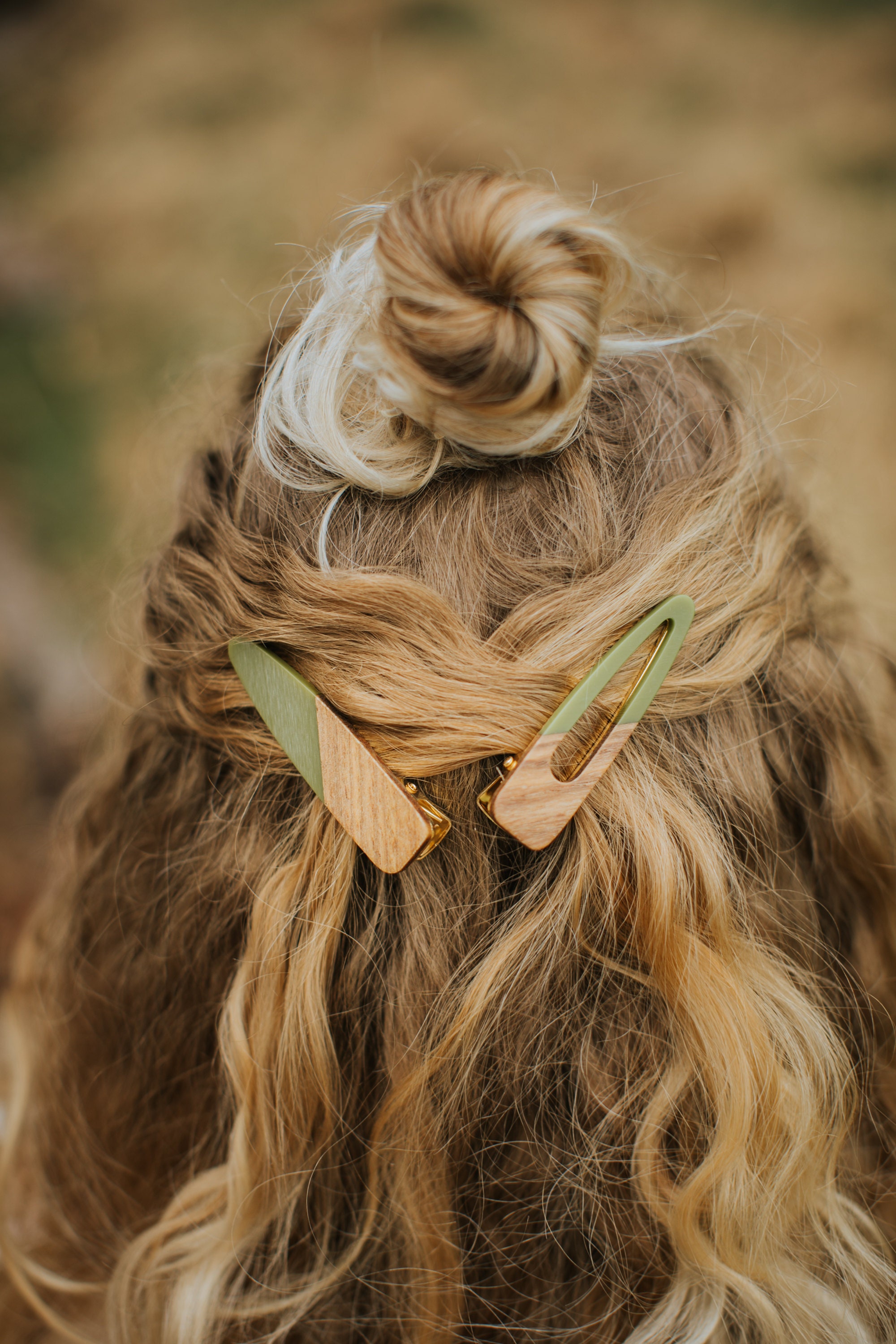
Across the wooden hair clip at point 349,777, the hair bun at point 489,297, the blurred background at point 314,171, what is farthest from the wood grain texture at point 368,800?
the blurred background at point 314,171

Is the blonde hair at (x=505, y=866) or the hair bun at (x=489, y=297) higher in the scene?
the hair bun at (x=489, y=297)

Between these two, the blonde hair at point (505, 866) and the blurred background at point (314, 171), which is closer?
the blonde hair at point (505, 866)

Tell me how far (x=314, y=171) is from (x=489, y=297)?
268 centimetres

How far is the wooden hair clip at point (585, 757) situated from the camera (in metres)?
0.61

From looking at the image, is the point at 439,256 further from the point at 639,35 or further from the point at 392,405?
the point at 639,35

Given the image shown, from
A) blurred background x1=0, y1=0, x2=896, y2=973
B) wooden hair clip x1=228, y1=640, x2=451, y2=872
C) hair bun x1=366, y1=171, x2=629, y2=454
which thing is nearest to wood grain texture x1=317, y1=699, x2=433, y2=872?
wooden hair clip x1=228, y1=640, x2=451, y2=872

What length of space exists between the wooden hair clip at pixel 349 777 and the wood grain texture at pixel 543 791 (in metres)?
0.05

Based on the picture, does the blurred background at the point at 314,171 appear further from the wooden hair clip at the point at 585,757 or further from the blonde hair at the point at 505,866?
the wooden hair clip at the point at 585,757

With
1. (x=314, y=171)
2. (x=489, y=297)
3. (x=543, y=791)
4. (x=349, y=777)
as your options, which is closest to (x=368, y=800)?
(x=349, y=777)

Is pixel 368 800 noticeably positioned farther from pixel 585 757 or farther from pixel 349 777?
pixel 585 757

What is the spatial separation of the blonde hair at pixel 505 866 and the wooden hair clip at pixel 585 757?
0.02m

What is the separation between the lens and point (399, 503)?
0.69m

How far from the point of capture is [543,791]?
0.61 metres

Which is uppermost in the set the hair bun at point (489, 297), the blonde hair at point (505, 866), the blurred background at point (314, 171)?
the blurred background at point (314, 171)
